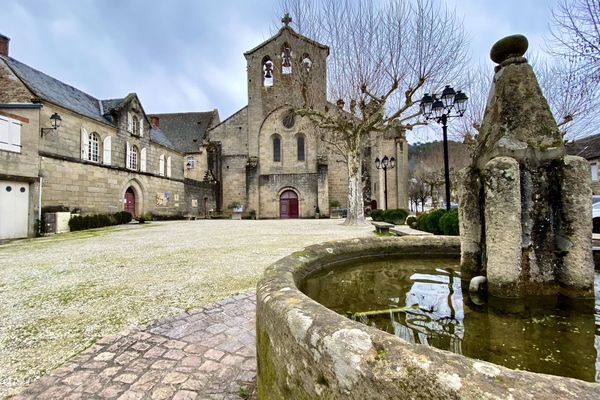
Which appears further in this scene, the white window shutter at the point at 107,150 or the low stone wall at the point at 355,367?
the white window shutter at the point at 107,150

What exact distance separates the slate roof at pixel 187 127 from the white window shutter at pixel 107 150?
12.9m

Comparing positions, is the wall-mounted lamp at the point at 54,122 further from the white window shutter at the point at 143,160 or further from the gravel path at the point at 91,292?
the gravel path at the point at 91,292

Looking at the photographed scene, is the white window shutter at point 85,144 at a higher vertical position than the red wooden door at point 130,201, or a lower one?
higher

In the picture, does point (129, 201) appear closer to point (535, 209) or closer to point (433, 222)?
point (433, 222)

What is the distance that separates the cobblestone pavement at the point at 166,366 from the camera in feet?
6.72

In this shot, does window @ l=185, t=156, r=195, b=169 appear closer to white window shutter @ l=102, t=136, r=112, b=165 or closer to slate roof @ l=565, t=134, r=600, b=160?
white window shutter @ l=102, t=136, r=112, b=165

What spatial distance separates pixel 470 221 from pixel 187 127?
115ft

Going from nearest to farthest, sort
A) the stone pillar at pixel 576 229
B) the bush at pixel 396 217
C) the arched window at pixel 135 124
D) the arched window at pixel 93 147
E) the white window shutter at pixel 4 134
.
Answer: the stone pillar at pixel 576 229 → the white window shutter at pixel 4 134 → the bush at pixel 396 217 → the arched window at pixel 93 147 → the arched window at pixel 135 124

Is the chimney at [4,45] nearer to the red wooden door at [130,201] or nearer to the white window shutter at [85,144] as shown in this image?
the white window shutter at [85,144]

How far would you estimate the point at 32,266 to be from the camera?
20.3ft

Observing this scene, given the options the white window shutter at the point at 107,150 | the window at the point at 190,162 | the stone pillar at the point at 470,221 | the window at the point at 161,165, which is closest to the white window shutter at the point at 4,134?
the white window shutter at the point at 107,150

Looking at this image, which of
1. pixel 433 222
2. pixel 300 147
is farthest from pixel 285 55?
pixel 433 222

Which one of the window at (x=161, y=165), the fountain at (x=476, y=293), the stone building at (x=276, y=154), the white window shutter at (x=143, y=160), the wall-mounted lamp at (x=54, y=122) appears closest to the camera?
the fountain at (x=476, y=293)

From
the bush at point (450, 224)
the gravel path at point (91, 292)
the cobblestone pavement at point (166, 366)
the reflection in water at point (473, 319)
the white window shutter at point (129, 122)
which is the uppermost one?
the white window shutter at point (129, 122)
